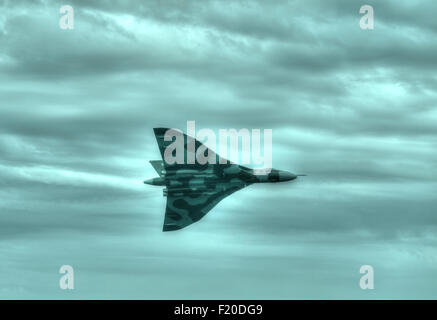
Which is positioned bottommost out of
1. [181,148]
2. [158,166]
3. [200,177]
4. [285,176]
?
[285,176]

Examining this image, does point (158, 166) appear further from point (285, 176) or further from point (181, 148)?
point (285, 176)

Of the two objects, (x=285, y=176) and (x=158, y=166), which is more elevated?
(x=158, y=166)

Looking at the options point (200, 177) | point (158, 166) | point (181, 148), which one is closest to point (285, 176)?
point (200, 177)

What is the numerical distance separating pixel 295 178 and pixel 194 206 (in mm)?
15846

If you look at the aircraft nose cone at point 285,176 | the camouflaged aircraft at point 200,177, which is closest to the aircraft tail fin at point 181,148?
the camouflaged aircraft at point 200,177

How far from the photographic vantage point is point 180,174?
92812 millimetres

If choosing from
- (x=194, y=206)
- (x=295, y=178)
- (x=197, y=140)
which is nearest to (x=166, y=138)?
(x=197, y=140)

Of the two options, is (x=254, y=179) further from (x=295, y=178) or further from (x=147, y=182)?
(x=147, y=182)

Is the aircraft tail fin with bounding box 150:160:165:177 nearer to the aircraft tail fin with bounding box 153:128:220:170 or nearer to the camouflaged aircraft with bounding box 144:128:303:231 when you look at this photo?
the camouflaged aircraft with bounding box 144:128:303:231

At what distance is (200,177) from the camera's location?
93375 mm

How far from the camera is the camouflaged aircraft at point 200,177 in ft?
303

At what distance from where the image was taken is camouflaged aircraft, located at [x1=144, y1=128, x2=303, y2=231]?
92.4 meters

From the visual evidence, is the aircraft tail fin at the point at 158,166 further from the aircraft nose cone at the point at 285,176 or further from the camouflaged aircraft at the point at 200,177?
the aircraft nose cone at the point at 285,176

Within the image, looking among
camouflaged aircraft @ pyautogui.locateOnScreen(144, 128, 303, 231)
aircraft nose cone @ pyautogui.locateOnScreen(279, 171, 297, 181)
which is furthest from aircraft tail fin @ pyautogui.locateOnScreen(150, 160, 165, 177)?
aircraft nose cone @ pyautogui.locateOnScreen(279, 171, 297, 181)
